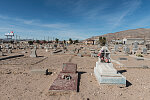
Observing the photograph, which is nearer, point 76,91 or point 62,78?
point 76,91

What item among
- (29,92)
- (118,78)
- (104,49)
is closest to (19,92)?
(29,92)

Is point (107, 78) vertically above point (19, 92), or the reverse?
point (107, 78)

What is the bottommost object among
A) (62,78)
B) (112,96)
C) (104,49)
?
(112,96)

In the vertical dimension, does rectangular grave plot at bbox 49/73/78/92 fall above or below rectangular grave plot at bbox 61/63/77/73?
below

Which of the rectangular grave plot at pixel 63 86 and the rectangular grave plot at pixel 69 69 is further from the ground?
the rectangular grave plot at pixel 69 69

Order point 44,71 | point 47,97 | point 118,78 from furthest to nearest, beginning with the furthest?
1. point 44,71
2. point 118,78
3. point 47,97

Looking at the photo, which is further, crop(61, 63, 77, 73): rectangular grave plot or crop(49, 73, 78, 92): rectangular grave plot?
crop(61, 63, 77, 73): rectangular grave plot

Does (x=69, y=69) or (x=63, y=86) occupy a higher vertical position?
(x=69, y=69)

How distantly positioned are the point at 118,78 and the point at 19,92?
4.83 metres

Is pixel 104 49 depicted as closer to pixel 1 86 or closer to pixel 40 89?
pixel 40 89

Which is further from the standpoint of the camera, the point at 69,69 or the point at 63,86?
the point at 69,69

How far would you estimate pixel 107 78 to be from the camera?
4.90 meters

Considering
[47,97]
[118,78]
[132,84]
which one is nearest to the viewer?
[47,97]

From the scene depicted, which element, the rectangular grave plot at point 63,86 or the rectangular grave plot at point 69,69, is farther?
the rectangular grave plot at point 69,69
